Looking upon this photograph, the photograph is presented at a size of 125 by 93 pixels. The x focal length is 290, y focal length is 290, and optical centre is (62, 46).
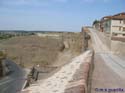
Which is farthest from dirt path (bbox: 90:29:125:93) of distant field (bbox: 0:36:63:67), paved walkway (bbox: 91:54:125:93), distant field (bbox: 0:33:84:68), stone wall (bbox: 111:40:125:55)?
distant field (bbox: 0:36:63:67)

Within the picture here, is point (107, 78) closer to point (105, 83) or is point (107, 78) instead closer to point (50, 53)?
point (105, 83)

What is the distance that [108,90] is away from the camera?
9523 mm

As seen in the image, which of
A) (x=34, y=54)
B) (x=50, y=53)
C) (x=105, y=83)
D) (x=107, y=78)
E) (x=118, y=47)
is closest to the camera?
(x=105, y=83)

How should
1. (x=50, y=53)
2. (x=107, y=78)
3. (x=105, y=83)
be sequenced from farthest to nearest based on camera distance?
(x=50, y=53), (x=107, y=78), (x=105, y=83)

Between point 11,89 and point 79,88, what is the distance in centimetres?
5117

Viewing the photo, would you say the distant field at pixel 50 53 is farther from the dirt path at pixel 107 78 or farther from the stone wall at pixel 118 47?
the dirt path at pixel 107 78

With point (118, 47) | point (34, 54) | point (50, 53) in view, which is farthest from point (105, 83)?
point (34, 54)

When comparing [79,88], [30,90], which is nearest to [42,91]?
[30,90]

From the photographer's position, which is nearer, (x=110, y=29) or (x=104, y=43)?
(x=104, y=43)

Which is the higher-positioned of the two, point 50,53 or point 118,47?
point 118,47

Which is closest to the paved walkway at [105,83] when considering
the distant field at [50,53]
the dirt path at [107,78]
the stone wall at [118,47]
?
the dirt path at [107,78]

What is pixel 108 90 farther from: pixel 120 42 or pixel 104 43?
pixel 104 43

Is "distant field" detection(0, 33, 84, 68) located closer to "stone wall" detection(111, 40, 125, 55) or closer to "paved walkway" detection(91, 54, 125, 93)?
"stone wall" detection(111, 40, 125, 55)

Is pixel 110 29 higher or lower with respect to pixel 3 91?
higher
